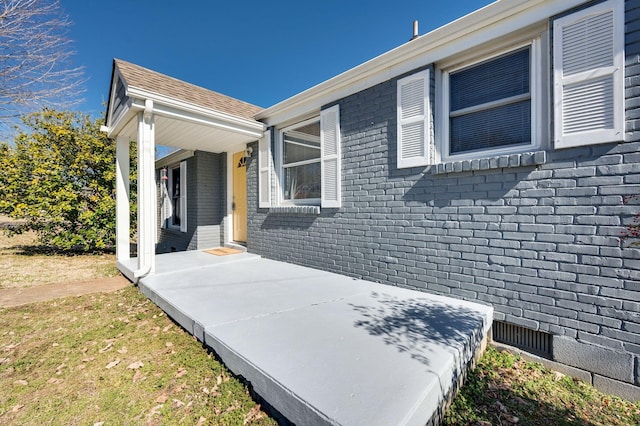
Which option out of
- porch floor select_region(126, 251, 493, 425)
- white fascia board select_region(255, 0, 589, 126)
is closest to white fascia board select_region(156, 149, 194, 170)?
white fascia board select_region(255, 0, 589, 126)

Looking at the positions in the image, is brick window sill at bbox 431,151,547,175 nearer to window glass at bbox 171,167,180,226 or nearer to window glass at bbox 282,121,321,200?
window glass at bbox 282,121,321,200

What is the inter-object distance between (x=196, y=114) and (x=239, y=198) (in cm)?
260

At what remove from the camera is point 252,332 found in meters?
2.46

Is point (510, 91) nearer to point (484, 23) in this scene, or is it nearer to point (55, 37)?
point (484, 23)

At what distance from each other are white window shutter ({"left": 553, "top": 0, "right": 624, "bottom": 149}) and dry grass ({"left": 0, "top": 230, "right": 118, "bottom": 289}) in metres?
7.30

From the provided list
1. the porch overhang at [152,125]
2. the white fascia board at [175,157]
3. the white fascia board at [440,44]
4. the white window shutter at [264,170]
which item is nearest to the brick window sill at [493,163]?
the white fascia board at [440,44]

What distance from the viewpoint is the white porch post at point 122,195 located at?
5875 mm

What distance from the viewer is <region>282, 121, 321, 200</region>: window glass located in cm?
501

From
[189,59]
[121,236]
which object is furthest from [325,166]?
[189,59]

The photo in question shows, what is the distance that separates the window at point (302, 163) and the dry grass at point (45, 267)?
3972 mm

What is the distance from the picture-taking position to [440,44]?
322 cm

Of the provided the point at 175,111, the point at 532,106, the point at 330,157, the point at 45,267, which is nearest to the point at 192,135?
the point at 175,111

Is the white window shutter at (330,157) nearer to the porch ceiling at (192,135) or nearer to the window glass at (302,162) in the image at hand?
the window glass at (302,162)

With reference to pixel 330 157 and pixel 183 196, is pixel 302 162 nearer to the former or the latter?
pixel 330 157
